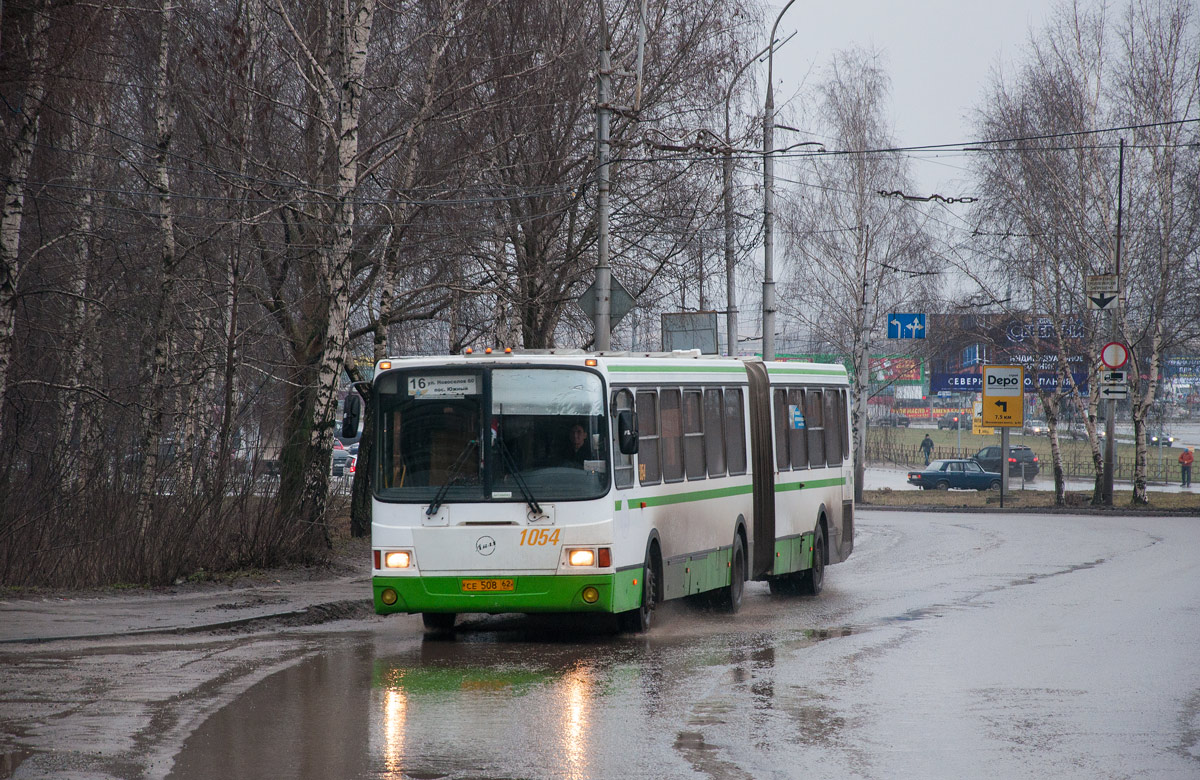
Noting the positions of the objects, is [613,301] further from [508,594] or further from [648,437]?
[508,594]

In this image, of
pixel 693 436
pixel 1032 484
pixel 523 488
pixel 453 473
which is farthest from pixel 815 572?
pixel 1032 484

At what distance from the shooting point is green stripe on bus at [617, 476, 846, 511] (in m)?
13.8

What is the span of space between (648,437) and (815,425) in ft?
17.7

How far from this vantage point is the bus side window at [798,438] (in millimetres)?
18234

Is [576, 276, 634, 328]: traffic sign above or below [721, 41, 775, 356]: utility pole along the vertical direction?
below

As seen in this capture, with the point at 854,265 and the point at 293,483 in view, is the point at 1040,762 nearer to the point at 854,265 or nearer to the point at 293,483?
the point at 293,483

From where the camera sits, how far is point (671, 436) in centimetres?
1477

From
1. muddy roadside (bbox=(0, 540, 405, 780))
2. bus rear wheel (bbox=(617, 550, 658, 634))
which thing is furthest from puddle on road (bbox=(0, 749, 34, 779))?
bus rear wheel (bbox=(617, 550, 658, 634))

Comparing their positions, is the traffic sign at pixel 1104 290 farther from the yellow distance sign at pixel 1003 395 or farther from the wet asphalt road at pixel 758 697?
the wet asphalt road at pixel 758 697

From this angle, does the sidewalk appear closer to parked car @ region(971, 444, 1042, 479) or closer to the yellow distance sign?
parked car @ region(971, 444, 1042, 479)

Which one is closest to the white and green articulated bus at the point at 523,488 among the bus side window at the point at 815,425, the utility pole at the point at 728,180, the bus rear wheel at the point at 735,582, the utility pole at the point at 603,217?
the bus rear wheel at the point at 735,582

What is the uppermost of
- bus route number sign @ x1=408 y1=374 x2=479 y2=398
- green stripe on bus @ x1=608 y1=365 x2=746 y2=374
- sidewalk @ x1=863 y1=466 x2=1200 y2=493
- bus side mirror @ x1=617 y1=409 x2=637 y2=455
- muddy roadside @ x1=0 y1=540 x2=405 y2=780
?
green stripe on bus @ x1=608 y1=365 x2=746 y2=374

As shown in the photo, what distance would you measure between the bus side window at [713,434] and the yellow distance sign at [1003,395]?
2570 cm

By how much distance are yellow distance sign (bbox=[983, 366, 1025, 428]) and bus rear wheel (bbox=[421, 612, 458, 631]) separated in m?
28.6
